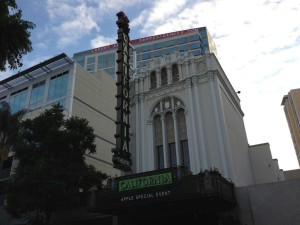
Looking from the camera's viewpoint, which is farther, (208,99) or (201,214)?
(208,99)

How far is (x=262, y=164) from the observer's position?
102 feet

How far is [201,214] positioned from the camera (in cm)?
2108

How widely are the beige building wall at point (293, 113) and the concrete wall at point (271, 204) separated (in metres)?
58.9

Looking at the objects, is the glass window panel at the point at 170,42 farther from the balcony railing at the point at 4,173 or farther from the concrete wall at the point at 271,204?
the concrete wall at the point at 271,204

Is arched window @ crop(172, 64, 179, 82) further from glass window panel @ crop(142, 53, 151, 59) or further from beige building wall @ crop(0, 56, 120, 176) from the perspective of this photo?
glass window panel @ crop(142, 53, 151, 59)

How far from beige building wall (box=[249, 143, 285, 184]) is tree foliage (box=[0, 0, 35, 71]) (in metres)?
25.5

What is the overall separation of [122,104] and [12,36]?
12.9 metres

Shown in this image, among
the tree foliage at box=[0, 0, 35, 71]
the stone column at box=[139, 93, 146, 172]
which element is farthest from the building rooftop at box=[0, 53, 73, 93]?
the tree foliage at box=[0, 0, 35, 71]

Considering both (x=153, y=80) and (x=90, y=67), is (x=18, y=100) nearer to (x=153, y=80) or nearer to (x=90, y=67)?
(x=153, y=80)

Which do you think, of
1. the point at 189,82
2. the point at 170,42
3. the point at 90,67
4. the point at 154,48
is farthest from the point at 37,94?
the point at 170,42

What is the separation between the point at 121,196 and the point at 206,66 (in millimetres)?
14350

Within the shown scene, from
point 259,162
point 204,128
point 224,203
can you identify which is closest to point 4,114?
point 204,128

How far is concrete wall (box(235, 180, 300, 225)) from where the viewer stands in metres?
19.4

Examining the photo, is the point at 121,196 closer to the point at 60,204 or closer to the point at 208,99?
the point at 60,204
